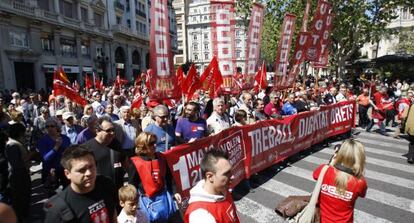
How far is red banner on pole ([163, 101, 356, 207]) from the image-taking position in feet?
15.6

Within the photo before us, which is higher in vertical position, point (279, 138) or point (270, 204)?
point (279, 138)

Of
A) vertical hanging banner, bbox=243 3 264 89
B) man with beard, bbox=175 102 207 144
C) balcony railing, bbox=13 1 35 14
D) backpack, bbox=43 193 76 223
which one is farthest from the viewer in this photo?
balcony railing, bbox=13 1 35 14

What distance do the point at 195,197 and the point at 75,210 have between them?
0.86 metres

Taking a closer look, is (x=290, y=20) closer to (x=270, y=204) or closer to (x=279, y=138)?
(x=279, y=138)

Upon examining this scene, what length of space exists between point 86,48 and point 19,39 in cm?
981

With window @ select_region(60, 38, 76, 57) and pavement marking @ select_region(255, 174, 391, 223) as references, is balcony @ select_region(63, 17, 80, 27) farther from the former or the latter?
pavement marking @ select_region(255, 174, 391, 223)

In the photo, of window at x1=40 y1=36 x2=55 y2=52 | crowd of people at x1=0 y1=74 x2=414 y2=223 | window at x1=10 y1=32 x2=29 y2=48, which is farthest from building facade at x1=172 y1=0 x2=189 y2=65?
crowd of people at x1=0 y1=74 x2=414 y2=223

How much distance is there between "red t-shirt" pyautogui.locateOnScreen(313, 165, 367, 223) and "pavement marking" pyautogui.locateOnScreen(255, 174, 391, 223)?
213 cm

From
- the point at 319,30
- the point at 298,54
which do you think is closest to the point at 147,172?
the point at 298,54

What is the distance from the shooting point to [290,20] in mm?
9766

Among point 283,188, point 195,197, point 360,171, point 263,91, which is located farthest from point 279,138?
point 263,91

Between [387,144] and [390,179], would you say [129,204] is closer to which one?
[390,179]

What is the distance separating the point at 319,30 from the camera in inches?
414

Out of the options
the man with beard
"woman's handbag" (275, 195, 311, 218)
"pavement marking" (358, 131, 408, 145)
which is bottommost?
"pavement marking" (358, 131, 408, 145)
